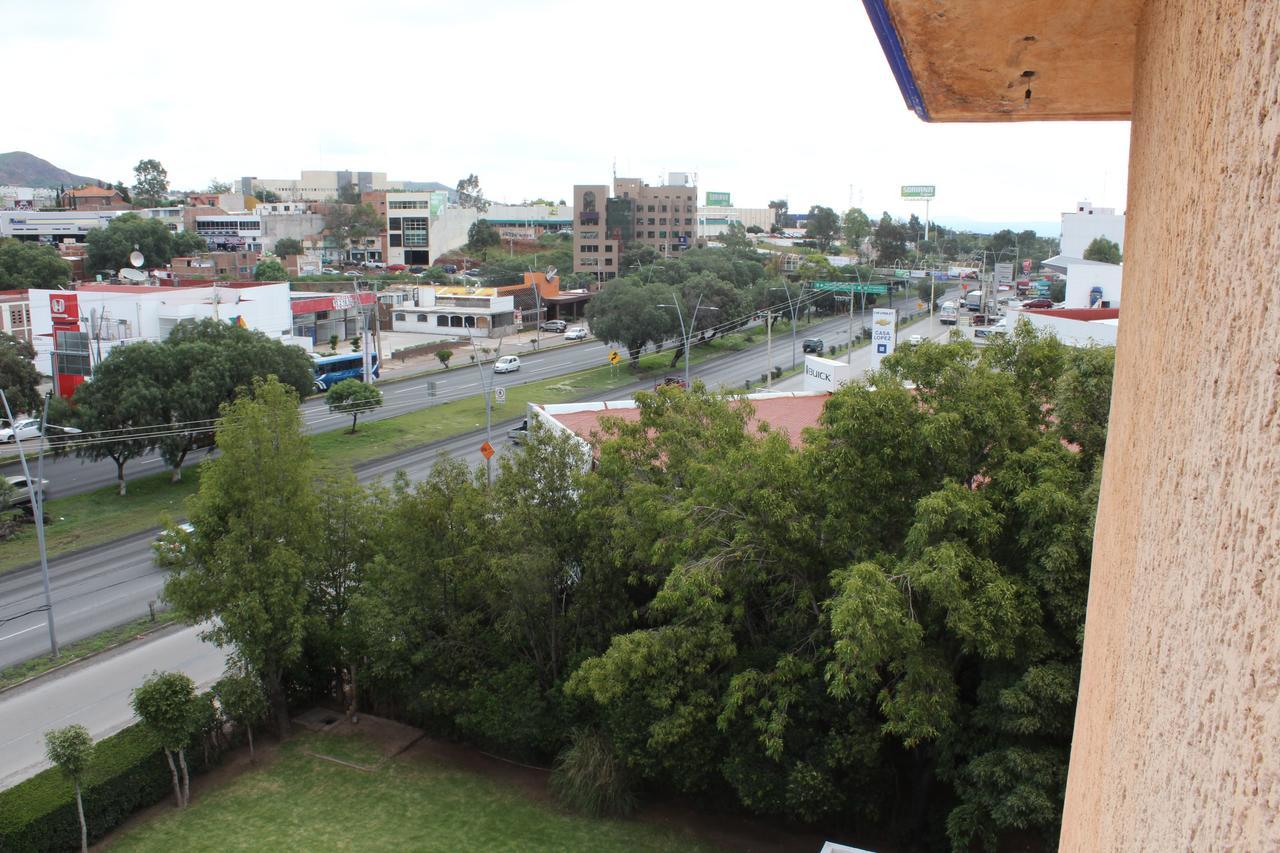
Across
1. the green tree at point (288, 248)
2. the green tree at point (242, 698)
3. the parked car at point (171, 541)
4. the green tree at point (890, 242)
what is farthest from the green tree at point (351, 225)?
the green tree at point (242, 698)

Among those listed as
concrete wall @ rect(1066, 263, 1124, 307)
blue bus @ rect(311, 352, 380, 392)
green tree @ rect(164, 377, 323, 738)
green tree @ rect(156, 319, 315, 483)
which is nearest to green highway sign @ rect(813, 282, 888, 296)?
concrete wall @ rect(1066, 263, 1124, 307)

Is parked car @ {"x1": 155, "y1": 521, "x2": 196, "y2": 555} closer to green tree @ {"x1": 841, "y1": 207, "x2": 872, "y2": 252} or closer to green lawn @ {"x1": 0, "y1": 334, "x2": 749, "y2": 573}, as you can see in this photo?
green lawn @ {"x1": 0, "y1": 334, "x2": 749, "y2": 573}

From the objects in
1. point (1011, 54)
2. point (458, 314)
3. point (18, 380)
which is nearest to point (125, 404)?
point (18, 380)

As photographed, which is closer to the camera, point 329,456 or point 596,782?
point 596,782

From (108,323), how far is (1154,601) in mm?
49433

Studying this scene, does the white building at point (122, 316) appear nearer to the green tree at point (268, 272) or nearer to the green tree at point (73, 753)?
the green tree at point (73, 753)

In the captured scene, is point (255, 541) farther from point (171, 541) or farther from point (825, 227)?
point (825, 227)

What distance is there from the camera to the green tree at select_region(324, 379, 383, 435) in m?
40.0

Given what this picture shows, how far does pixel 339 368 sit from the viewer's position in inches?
1984

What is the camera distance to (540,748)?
17328 mm

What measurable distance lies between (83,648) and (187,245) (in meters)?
83.5

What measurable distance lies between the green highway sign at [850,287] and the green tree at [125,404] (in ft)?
178

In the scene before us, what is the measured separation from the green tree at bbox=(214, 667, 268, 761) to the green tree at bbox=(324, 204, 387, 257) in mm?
107037

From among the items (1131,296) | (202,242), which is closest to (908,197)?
(202,242)
